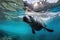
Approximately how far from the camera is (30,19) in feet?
23.0

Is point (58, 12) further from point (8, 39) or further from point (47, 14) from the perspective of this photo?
→ point (8, 39)

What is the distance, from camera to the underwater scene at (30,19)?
6996mm

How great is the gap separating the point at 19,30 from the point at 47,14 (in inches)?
17.4

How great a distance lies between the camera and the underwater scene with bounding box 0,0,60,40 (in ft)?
23.0

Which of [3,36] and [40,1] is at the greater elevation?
[40,1]

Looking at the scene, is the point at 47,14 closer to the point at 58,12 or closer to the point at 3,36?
the point at 58,12

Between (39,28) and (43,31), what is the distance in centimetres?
7

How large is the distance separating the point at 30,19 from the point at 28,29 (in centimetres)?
15

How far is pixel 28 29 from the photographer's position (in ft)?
23.1

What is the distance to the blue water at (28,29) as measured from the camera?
23.0 feet

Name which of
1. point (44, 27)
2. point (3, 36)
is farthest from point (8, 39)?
point (44, 27)

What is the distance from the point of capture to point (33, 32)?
704 cm

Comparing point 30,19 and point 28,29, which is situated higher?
point 30,19

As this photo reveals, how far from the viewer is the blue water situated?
7012 mm
